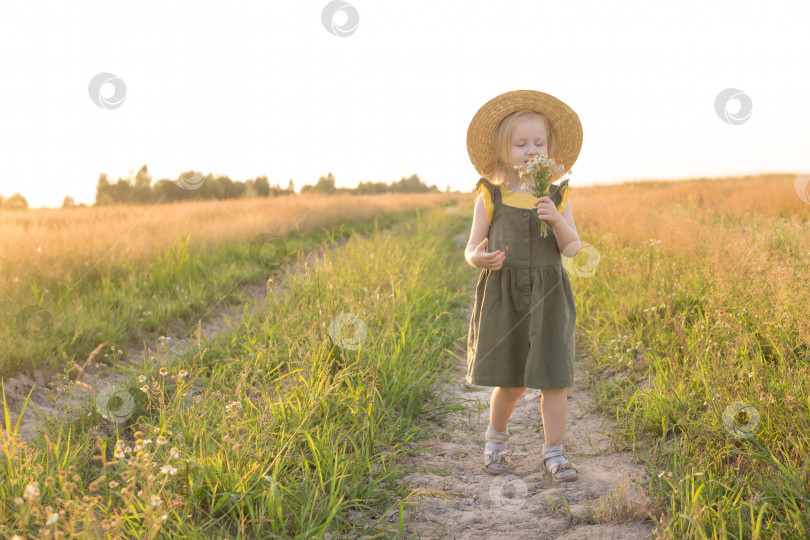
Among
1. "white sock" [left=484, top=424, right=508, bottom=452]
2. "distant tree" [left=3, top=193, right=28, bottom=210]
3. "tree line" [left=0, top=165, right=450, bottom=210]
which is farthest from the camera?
"tree line" [left=0, top=165, right=450, bottom=210]

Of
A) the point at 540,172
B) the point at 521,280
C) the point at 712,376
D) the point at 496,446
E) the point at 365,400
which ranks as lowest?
the point at 496,446

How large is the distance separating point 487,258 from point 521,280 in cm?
26

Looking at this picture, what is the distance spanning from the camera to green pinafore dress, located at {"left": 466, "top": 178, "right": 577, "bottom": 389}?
272cm

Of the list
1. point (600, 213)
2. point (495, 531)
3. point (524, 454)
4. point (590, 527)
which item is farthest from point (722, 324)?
point (600, 213)

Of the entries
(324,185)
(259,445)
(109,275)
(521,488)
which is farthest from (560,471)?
(324,185)

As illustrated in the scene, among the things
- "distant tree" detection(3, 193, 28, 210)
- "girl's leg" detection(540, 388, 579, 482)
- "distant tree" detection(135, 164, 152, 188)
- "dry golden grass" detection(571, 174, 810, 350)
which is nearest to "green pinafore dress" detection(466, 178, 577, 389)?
"girl's leg" detection(540, 388, 579, 482)

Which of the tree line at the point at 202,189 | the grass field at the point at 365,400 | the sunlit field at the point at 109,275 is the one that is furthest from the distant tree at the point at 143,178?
the grass field at the point at 365,400

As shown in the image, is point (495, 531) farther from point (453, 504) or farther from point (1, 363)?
point (1, 363)

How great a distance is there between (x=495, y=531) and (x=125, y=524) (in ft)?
4.85

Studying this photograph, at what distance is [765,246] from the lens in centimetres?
482

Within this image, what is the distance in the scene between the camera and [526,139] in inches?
113

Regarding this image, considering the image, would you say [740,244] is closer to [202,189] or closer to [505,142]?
[505,142]

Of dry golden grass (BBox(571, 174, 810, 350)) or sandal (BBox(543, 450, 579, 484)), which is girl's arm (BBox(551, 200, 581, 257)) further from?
dry golden grass (BBox(571, 174, 810, 350))

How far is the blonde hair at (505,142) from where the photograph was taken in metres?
2.91
